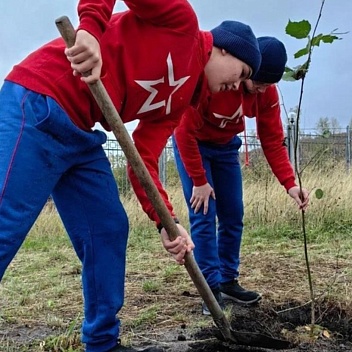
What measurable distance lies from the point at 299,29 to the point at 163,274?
2.75 metres

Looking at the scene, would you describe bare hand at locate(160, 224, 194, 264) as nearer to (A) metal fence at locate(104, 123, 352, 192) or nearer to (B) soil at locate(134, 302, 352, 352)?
(B) soil at locate(134, 302, 352, 352)

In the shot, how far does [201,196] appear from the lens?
3.82 meters

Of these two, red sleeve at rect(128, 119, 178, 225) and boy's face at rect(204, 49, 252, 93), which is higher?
boy's face at rect(204, 49, 252, 93)

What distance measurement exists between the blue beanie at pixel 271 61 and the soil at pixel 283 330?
1438 millimetres

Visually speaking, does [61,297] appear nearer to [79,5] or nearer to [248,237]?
[79,5]

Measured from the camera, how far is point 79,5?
2.27 metres

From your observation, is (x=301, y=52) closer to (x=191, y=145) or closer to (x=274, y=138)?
(x=191, y=145)

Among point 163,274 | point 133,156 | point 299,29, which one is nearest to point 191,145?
point 299,29

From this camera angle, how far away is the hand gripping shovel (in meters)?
2.15

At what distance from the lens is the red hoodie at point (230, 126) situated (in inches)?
148

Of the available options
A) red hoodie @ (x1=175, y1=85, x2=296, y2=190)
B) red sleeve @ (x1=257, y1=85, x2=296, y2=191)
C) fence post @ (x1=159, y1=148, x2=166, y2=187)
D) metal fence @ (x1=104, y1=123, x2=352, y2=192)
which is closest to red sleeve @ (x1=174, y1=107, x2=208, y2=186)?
red hoodie @ (x1=175, y1=85, x2=296, y2=190)

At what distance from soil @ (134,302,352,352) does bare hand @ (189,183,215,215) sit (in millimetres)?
708

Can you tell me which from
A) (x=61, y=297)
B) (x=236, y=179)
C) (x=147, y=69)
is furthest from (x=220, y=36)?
(x=61, y=297)

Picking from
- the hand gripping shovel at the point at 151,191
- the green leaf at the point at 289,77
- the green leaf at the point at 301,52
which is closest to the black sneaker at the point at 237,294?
the hand gripping shovel at the point at 151,191
